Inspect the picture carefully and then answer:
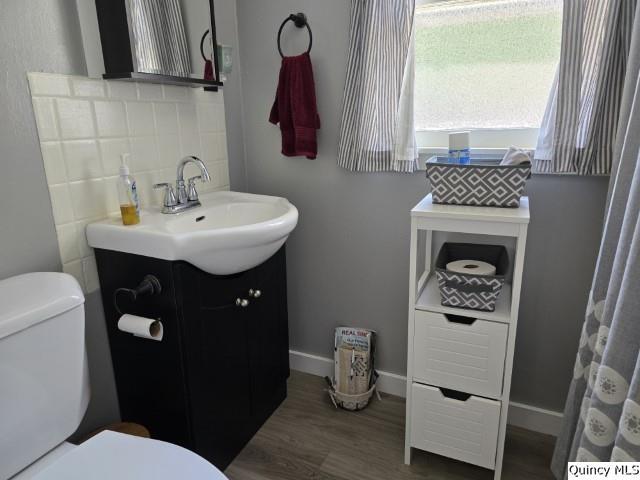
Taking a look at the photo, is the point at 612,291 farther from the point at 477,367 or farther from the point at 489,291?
the point at 477,367

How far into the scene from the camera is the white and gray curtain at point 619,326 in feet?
2.41

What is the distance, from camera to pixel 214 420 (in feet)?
4.66

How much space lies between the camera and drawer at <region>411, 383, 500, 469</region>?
1388 mm

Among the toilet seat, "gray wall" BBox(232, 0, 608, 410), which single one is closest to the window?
"gray wall" BBox(232, 0, 608, 410)

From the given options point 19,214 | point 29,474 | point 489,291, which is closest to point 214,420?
point 29,474

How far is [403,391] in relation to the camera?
1.91m

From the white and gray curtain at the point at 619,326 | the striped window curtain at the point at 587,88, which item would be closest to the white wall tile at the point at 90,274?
the white and gray curtain at the point at 619,326

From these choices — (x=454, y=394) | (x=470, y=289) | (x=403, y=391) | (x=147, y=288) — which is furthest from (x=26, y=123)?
(x=403, y=391)

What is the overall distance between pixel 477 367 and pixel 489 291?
0.84 feet

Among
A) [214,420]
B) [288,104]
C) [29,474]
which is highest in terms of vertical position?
[288,104]

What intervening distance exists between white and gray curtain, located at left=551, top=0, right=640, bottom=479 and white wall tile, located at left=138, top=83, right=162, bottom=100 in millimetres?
1433

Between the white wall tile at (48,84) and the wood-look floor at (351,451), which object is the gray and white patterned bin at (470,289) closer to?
the wood-look floor at (351,451)

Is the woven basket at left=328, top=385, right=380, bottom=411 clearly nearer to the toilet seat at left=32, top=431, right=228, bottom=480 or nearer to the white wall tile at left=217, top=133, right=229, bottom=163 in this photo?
the toilet seat at left=32, top=431, right=228, bottom=480

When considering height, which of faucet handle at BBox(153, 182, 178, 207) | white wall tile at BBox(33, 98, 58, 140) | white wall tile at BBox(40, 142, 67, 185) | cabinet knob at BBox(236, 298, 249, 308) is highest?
white wall tile at BBox(33, 98, 58, 140)
